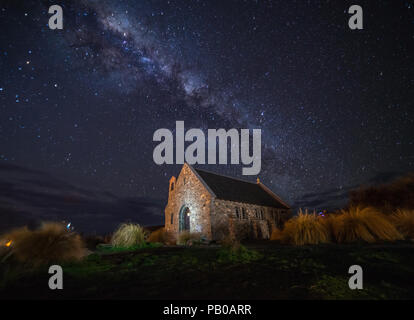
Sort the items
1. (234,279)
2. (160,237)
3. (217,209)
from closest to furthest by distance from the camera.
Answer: (234,279) → (160,237) → (217,209)

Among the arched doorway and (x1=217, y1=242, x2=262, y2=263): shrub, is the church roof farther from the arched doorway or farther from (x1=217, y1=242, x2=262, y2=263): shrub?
(x1=217, y1=242, x2=262, y2=263): shrub

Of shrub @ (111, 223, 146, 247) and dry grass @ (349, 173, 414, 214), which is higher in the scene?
dry grass @ (349, 173, 414, 214)

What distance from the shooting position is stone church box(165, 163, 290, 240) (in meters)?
18.4

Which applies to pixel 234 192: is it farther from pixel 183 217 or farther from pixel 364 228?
pixel 364 228

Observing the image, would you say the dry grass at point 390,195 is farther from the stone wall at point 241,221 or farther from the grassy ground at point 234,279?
the grassy ground at point 234,279

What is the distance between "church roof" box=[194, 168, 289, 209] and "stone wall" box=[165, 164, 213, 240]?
3.48ft

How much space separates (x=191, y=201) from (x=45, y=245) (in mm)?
16036

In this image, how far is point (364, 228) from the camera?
7477mm

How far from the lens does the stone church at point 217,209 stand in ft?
60.4

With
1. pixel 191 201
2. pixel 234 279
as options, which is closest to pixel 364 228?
pixel 234 279

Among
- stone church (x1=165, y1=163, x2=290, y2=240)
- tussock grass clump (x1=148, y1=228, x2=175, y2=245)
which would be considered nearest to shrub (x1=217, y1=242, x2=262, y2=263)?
tussock grass clump (x1=148, y1=228, x2=175, y2=245)

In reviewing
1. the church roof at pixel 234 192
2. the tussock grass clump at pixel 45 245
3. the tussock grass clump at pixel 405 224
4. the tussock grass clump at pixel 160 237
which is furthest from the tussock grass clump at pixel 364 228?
the tussock grass clump at pixel 160 237

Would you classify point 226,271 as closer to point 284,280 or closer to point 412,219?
point 284,280
